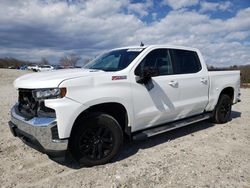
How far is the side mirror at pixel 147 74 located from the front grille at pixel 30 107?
153 cm

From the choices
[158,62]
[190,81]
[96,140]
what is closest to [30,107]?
[96,140]

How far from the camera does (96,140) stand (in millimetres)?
3686

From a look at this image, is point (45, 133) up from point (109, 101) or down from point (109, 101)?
down

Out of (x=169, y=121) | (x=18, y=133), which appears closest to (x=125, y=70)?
(x=169, y=121)

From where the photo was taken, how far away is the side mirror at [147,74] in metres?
3.92

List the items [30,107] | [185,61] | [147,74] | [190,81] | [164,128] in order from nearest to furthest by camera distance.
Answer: [30,107] < [147,74] < [164,128] < [190,81] < [185,61]

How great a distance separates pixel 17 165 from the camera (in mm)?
3836

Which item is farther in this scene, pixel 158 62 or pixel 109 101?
pixel 158 62

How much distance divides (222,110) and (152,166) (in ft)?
11.1

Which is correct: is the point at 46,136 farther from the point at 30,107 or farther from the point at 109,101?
the point at 109,101

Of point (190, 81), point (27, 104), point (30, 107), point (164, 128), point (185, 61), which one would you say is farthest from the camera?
point (185, 61)

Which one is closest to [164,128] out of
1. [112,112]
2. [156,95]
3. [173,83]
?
[156,95]

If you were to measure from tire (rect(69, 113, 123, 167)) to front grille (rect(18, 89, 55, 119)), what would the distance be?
49 cm

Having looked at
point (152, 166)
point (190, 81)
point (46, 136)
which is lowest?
point (152, 166)
